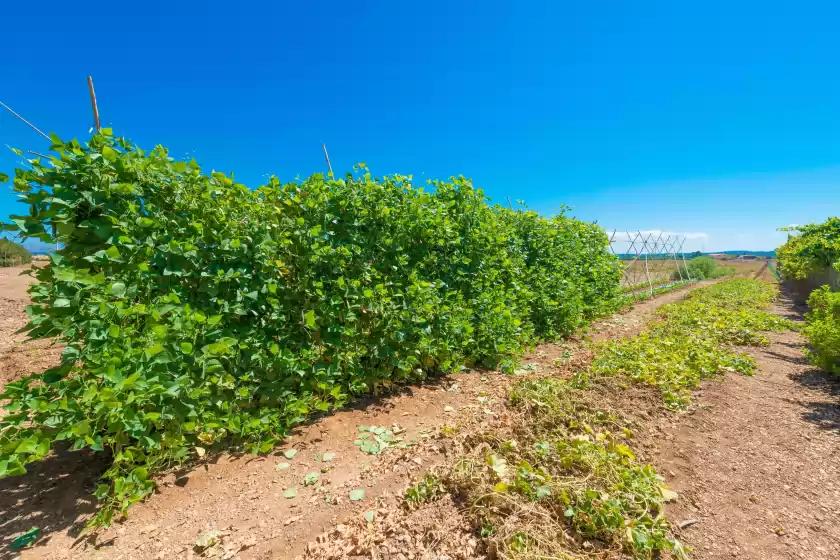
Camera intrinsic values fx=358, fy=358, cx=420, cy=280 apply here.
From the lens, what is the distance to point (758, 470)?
8.94 ft

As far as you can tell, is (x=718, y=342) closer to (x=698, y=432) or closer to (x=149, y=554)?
(x=698, y=432)

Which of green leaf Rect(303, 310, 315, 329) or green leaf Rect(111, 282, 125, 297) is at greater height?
green leaf Rect(111, 282, 125, 297)

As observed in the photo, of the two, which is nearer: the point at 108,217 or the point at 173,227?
the point at 108,217

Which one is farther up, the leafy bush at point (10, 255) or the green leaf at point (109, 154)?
the leafy bush at point (10, 255)

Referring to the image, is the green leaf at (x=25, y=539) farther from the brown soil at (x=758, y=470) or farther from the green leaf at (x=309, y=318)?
the brown soil at (x=758, y=470)

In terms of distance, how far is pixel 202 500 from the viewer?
243cm

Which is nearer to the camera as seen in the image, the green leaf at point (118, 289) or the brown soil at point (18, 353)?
the green leaf at point (118, 289)

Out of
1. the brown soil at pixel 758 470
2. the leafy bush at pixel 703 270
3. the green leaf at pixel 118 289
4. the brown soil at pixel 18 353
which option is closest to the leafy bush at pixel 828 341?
the brown soil at pixel 758 470

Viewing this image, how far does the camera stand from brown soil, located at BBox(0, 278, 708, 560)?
204 cm

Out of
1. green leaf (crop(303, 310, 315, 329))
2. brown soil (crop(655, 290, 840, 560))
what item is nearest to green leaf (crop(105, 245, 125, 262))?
green leaf (crop(303, 310, 315, 329))

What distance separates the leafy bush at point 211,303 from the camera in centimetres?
202

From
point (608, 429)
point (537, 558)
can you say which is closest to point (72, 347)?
point (537, 558)

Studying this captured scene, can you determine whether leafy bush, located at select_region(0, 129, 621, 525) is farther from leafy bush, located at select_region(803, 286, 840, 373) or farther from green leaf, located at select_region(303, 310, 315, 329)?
leafy bush, located at select_region(803, 286, 840, 373)

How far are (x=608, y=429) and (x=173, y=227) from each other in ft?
12.7
